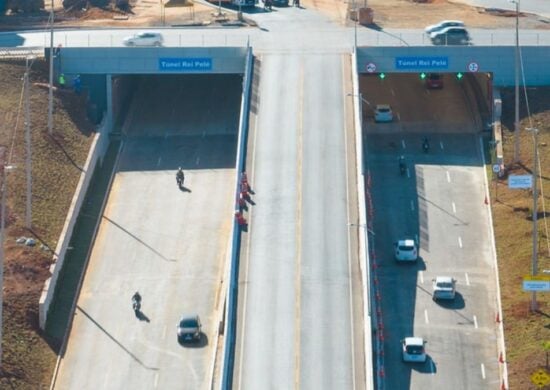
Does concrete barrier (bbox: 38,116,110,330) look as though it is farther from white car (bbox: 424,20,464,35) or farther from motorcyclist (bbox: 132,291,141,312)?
white car (bbox: 424,20,464,35)

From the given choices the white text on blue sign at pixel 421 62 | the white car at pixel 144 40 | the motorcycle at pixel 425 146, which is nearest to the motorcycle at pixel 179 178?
the white car at pixel 144 40

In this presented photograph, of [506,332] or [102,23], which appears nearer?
[506,332]

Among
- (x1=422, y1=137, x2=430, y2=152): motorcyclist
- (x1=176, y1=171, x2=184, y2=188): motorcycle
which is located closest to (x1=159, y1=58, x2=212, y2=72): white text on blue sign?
(x1=176, y1=171, x2=184, y2=188): motorcycle

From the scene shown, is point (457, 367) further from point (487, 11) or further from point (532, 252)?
point (487, 11)

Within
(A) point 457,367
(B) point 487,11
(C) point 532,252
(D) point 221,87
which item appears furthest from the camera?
(B) point 487,11

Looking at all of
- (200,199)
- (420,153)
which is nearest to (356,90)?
(420,153)
